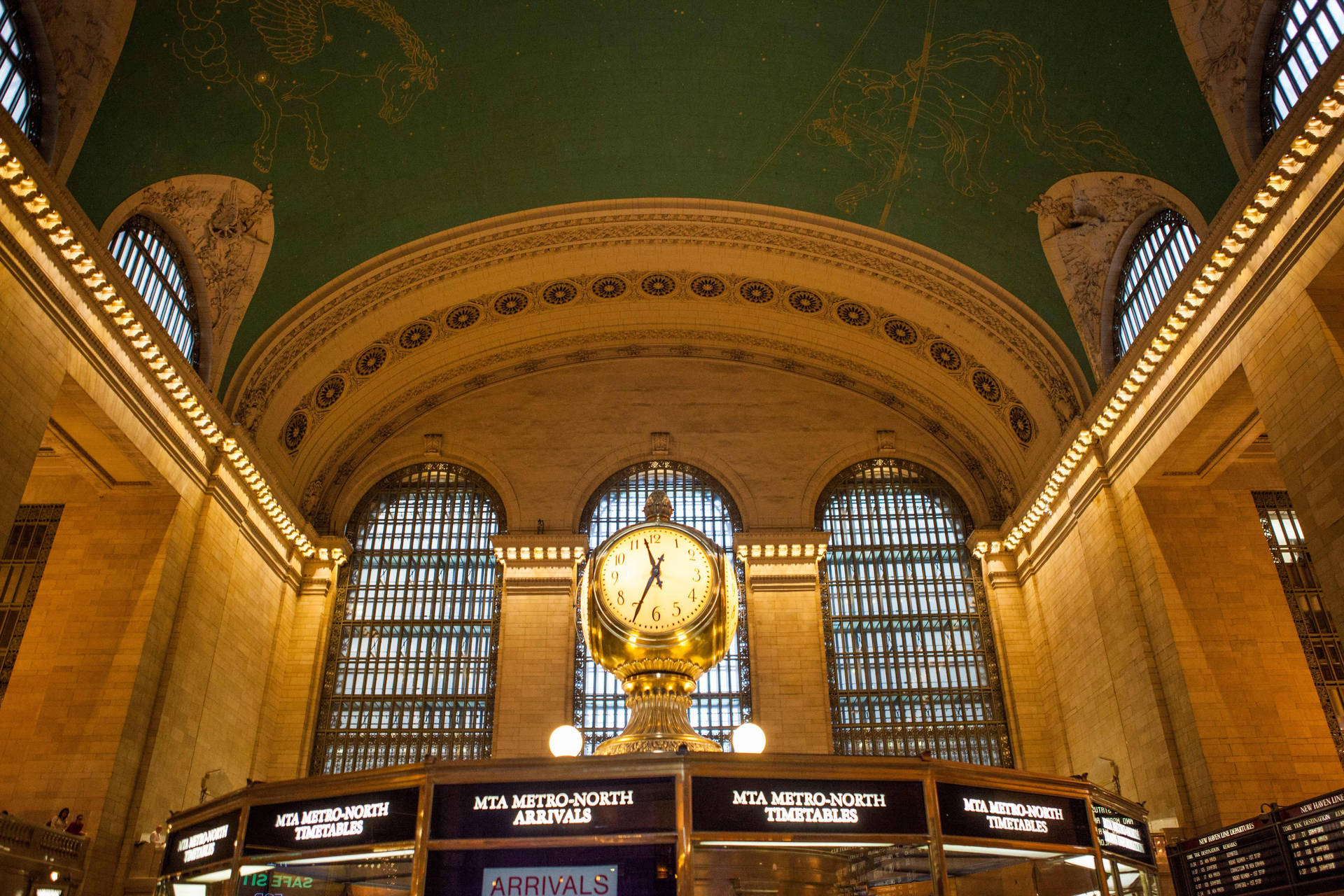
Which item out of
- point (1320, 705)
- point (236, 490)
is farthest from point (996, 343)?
point (236, 490)

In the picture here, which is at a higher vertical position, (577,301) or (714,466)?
(577,301)

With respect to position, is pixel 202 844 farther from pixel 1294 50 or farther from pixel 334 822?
pixel 1294 50

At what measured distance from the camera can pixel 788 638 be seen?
17.7 metres

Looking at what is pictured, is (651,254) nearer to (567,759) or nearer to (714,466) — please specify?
(714,466)

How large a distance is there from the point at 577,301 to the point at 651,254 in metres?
1.91

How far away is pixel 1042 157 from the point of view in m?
14.8

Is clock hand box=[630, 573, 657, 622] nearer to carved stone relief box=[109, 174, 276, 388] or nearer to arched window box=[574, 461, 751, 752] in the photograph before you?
carved stone relief box=[109, 174, 276, 388]

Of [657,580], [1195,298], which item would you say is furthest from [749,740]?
[1195,298]

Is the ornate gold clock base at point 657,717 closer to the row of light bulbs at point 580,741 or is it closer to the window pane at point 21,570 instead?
the row of light bulbs at point 580,741

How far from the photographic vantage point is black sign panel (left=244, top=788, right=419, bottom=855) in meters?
2.34

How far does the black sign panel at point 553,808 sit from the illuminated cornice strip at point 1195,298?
10469mm

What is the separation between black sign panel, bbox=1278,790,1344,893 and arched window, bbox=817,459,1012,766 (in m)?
6.80

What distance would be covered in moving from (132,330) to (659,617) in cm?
1194

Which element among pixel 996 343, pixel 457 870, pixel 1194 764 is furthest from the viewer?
pixel 996 343
